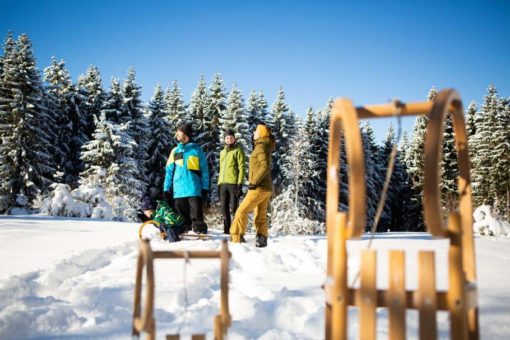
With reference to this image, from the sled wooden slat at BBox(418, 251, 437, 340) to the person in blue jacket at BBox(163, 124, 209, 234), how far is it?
565 cm

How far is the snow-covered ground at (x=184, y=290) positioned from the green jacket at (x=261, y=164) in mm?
1071

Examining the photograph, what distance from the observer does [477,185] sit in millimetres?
33438

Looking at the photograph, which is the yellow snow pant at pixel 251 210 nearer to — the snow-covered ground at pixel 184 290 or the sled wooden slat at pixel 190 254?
the snow-covered ground at pixel 184 290

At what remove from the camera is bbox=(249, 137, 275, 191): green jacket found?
20.5 feet

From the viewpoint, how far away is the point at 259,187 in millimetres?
6309

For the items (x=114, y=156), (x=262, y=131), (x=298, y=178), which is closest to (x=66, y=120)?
(x=114, y=156)

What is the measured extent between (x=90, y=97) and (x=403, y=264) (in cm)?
3741

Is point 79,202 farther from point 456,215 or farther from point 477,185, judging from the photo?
point 477,185

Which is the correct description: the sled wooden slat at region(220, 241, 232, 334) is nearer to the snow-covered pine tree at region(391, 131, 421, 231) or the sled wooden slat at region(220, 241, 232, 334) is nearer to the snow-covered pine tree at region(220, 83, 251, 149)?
the snow-covered pine tree at region(220, 83, 251, 149)

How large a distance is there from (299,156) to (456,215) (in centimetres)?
3261

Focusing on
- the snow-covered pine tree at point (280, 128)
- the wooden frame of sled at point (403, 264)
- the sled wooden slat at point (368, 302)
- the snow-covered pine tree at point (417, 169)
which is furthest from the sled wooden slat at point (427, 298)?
the snow-covered pine tree at point (417, 169)

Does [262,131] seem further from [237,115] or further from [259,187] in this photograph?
[237,115]

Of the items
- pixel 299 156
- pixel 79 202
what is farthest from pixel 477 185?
pixel 79 202

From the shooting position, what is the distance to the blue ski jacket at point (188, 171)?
702 centimetres
